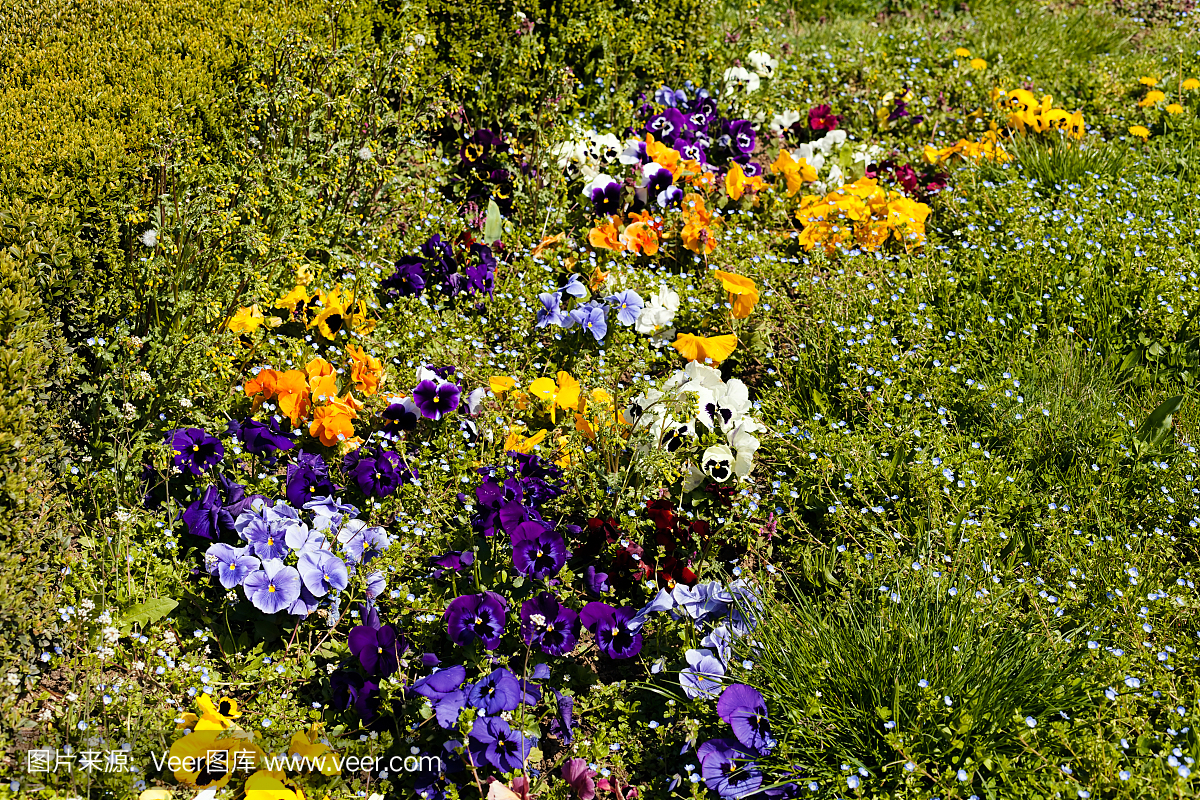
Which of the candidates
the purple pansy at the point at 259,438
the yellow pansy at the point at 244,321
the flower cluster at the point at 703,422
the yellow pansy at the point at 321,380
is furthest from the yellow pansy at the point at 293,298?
the flower cluster at the point at 703,422

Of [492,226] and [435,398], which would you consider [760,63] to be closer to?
[492,226]

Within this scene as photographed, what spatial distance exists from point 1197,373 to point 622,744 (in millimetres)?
2970

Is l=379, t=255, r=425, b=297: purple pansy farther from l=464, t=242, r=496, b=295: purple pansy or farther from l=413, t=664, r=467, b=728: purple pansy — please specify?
l=413, t=664, r=467, b=728: purple pansy

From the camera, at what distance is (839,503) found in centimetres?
332

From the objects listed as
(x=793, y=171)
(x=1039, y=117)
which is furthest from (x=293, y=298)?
(x=1039, y=117)

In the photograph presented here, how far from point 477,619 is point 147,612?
3.33ft

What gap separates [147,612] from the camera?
2.91 metres

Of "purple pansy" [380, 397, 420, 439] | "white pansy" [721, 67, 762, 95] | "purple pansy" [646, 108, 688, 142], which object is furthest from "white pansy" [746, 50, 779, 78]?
"purple pansy" [380, 397, 420, 439]

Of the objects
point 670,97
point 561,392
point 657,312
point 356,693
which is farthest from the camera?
point 670,97

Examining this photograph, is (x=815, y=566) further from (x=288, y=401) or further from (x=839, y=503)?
(x=288, y=401)

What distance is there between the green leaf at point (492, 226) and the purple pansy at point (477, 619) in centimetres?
223

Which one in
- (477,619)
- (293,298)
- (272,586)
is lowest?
(477,619)

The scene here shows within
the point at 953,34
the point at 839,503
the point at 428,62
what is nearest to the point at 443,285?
the point at 428,62

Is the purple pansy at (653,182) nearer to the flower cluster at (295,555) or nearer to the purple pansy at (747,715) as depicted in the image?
the flower cluster at (295,555)
